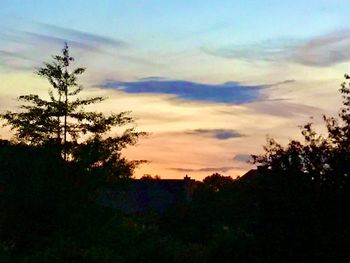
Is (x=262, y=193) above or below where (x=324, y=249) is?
above

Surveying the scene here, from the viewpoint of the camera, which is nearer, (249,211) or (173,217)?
(249,211)

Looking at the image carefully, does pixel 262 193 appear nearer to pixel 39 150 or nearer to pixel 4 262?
pixel 4 262

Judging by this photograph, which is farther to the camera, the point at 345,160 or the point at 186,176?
the point at 186,176

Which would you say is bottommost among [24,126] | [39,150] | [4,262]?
[4,262]

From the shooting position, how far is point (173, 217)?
4762 cm

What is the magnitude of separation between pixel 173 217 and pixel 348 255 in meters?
29.6

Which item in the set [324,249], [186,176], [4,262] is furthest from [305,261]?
[186,176]

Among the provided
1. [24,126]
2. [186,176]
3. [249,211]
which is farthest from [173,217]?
[186,176]

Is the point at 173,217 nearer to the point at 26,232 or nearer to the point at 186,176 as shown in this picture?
the point at 26,232

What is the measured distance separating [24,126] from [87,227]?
40782mm

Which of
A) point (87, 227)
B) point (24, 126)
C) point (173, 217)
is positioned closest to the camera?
point (87, 227)

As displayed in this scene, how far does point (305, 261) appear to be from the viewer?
1895cm

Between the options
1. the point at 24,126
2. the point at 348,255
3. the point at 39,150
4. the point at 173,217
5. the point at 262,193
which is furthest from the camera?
the point at 24,126

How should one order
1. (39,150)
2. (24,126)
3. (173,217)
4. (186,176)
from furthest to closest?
(186,176) → (24,126) → (173,217) → (39,150)
